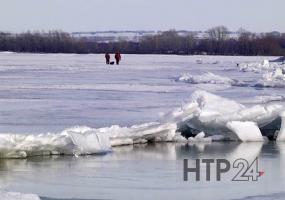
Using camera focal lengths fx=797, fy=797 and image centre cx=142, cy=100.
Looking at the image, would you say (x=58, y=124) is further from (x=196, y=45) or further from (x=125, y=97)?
(x=196, y=45)

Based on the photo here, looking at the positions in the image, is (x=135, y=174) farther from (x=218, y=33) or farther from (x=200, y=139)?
(x=218, y=33)

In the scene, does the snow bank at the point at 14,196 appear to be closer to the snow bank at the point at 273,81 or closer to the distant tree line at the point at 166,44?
the snow bank at the point at 273,81

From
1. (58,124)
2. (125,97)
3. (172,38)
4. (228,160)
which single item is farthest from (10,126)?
(172,38)

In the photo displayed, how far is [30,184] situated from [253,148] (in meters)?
4.67

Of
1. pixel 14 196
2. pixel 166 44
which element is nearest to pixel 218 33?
pixel 166 44

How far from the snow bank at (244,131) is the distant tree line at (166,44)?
90.7 metres

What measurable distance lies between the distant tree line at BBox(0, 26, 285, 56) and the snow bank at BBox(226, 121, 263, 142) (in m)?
90.7

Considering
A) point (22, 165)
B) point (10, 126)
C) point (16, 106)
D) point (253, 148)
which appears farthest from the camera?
point (16, 106)

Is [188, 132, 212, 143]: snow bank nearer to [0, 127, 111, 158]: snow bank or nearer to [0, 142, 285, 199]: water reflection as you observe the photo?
[0, 142, 285, 199]: water reflection

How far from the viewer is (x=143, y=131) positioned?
13258 millimetres
